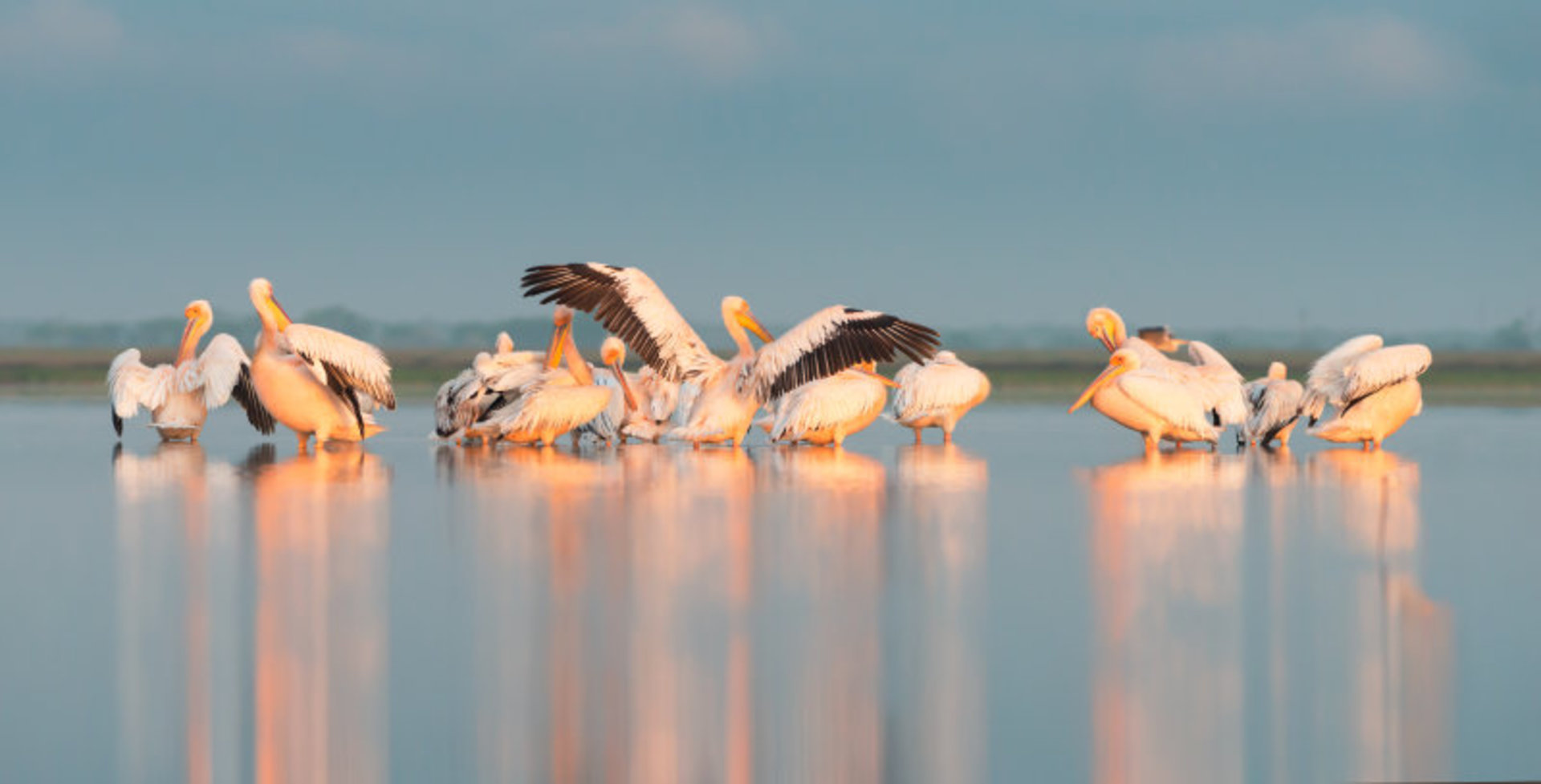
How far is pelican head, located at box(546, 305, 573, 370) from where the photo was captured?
44.4 feet

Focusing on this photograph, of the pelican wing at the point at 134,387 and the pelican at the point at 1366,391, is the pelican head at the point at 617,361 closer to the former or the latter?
the pelican wing at the point at 134,387

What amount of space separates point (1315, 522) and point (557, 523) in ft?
9.79

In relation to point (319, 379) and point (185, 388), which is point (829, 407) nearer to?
point (319, 379)

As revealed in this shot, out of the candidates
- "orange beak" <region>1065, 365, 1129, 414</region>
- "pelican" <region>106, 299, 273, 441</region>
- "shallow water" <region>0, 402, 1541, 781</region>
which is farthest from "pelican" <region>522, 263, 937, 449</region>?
"shallow water" <region>0, 402, 1541, 781</region>

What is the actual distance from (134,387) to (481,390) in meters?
2.53

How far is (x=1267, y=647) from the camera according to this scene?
4.59 metres

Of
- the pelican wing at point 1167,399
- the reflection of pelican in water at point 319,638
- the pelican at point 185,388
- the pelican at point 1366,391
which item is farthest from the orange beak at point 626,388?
the reflection of pelican in water at point 319,638

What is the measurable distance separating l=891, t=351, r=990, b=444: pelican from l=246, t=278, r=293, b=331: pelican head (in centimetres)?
437

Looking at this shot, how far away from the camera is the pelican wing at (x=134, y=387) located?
522 inches

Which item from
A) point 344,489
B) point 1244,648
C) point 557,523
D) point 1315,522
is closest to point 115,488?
point 344,489

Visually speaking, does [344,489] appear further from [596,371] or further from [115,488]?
[596,371]

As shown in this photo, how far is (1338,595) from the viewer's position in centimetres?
546

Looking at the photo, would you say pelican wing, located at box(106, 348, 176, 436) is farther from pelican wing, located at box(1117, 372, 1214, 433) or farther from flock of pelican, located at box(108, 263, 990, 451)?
pelican wing, located at box(1117, 372, 1214, 433)

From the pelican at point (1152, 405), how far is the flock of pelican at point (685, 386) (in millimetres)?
12
